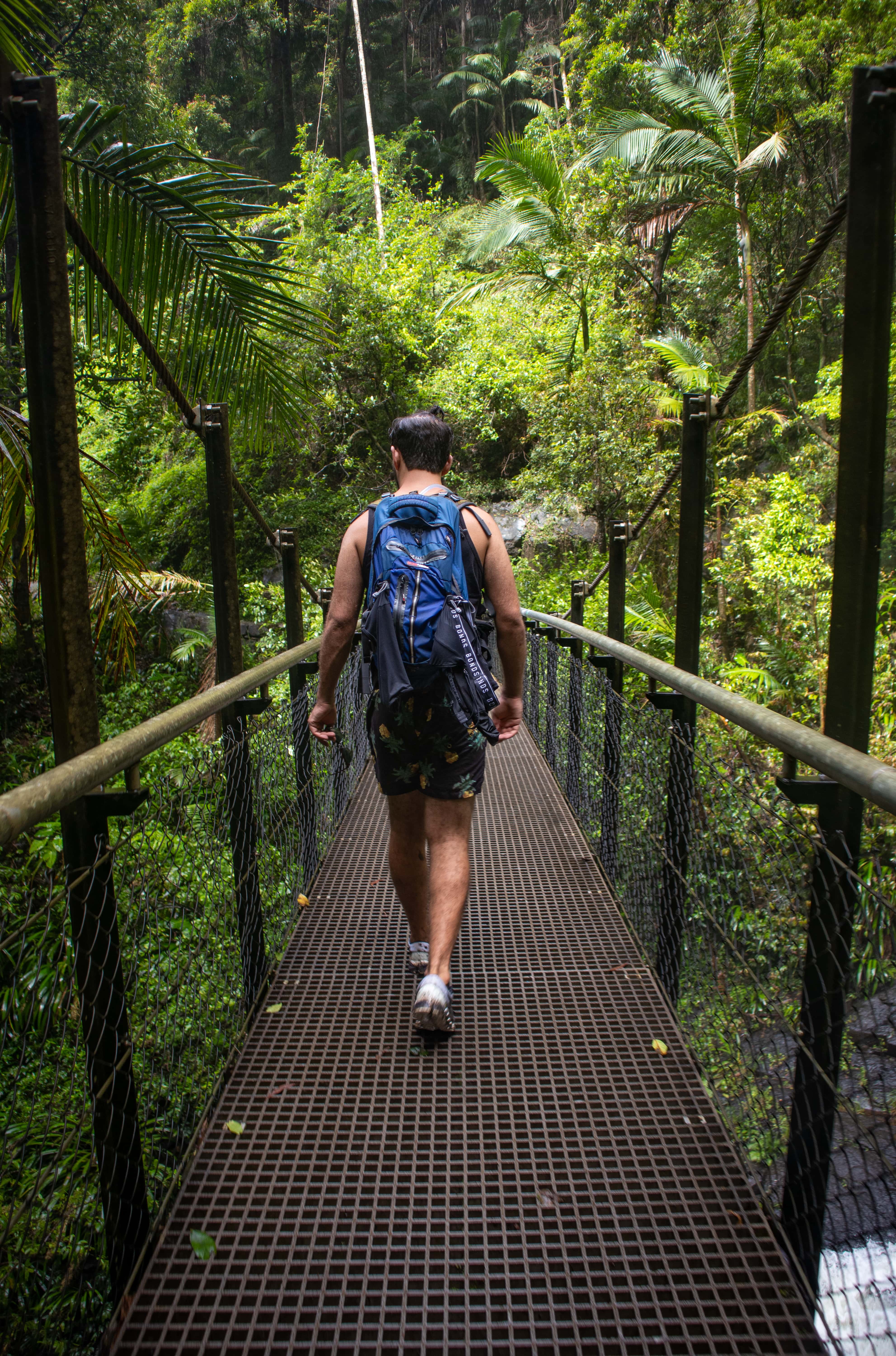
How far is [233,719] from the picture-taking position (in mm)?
2150

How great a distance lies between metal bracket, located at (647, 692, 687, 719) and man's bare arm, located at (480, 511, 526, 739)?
0.37 m

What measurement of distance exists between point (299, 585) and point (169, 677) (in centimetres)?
756

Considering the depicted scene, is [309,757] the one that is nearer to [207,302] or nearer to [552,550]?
[207,302]

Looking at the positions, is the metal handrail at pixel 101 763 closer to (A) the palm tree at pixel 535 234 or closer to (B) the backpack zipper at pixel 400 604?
(B) the backpack zipper at pixel 400 604

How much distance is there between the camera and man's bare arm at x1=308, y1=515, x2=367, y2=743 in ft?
6.42

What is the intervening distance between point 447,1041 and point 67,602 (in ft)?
4.26

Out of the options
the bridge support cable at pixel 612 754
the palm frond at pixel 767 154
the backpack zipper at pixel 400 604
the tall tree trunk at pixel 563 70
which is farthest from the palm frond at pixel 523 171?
the backpack zipper at pixel 400 604

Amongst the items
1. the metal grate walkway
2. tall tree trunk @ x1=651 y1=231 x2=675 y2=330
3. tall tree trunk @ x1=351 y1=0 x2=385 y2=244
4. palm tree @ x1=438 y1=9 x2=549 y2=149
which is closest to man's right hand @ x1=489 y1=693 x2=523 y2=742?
the metal grate walkway

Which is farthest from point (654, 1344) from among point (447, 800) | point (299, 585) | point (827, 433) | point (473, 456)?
point (473, 456)

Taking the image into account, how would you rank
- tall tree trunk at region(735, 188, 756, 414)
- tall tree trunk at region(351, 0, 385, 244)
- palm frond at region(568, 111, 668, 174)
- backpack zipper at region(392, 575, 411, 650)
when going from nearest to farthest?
backpack zipper at region(392, 575, 411, 650) → tall tree trunk at region(735, 188, 756, 414) → palm frond at region(568, 111, 668, 174) → tall tree trunk at region(351, 0, 385, 244)

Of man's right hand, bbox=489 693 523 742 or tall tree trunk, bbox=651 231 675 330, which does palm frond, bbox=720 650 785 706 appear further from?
tall tree trunk, bbox=651 231 675 330

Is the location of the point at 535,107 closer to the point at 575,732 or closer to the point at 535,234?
the point at 535,234

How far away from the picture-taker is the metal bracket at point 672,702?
6.95 feet

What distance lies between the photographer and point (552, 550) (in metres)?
12.5
